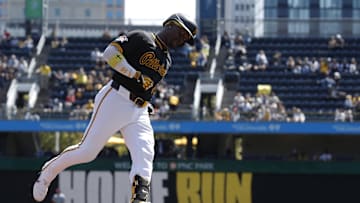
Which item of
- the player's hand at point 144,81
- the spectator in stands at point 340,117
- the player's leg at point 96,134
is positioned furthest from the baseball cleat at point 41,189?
the spectator in stands at point 340,117

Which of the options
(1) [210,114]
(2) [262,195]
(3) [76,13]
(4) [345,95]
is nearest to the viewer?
(2) [262,195]

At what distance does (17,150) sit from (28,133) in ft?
1.96

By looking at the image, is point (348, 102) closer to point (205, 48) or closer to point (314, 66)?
point (314, 66)

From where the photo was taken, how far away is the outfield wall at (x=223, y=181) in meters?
23.4

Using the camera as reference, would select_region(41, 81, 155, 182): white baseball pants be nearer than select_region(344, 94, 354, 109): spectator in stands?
Yes

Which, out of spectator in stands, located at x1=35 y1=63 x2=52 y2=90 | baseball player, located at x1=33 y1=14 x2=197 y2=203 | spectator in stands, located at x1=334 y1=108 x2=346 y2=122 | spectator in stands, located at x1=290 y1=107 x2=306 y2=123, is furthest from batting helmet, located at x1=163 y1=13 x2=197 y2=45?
Result: spectator in stands, located at x1=35 y1=63 x2=52 y2=90

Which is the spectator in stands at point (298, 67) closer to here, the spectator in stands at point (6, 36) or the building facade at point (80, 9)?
the spectator in stands at point (6, 36)

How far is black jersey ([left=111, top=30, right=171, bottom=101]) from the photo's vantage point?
8.34 meters

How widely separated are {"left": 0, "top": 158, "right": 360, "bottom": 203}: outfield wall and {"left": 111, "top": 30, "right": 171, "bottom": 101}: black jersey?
595 inches

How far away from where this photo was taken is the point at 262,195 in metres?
23.7

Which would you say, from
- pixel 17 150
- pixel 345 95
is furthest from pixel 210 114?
pixel 17 150

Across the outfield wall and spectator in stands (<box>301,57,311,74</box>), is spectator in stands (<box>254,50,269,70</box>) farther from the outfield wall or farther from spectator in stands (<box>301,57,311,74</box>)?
the outfield wall

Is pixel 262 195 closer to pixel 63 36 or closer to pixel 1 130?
pixel 1 130

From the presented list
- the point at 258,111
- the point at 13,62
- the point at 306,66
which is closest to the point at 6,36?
the point at 13,62
